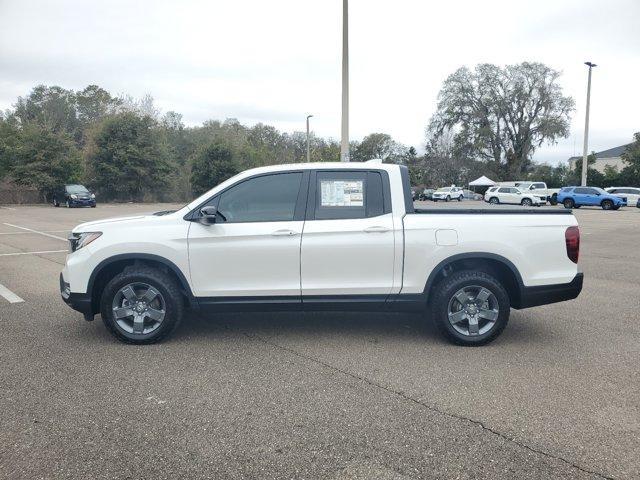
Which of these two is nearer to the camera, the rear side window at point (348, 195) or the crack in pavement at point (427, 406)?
the crack in pavement at point (427, 406)

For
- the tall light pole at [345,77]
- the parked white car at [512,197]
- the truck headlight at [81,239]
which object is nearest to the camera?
the truck headlight at [81,239]

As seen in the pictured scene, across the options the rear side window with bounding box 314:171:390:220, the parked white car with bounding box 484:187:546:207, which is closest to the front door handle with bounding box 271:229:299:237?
the rear side window with bounding box 314:171:390:220

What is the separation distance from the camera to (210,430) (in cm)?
344

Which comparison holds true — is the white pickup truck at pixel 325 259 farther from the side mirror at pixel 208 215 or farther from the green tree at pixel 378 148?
the green tree at pixel 378 148

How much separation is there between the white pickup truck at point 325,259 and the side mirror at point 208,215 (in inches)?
0.5

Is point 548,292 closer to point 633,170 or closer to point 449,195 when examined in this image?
point 449,195

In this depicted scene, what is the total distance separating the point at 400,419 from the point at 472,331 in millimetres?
1810

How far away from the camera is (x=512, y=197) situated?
40219 millimetres

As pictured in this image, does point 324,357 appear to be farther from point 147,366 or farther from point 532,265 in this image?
point 532,265

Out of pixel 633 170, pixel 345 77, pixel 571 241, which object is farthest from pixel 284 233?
pixel 633 170

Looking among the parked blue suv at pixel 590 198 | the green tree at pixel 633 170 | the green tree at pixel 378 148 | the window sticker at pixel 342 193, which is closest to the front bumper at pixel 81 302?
the window sticker at pixel 342 193

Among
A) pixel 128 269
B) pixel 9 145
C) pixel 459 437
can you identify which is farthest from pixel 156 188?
pixel 459 437

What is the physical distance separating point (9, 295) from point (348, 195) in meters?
5.39

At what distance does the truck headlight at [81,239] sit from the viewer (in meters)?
5.14
